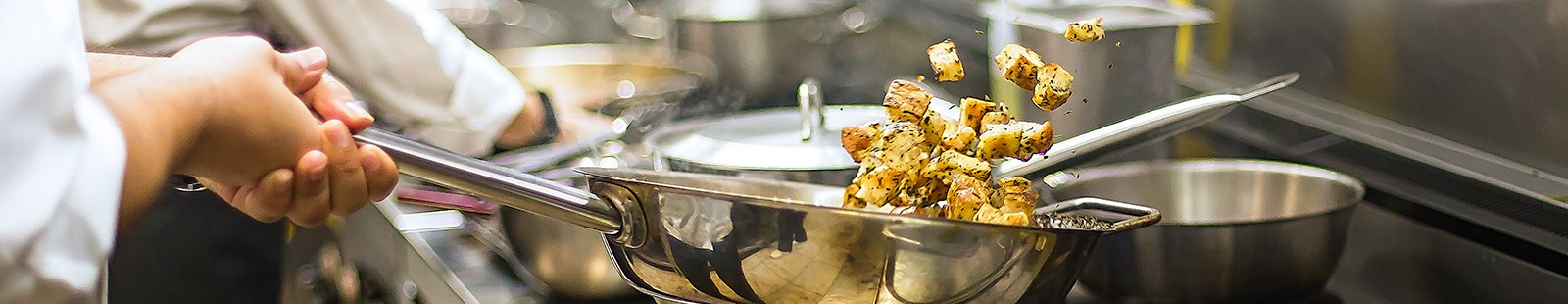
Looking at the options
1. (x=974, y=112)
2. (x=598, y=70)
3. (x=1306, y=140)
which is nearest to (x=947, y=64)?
(x=974, y=112)

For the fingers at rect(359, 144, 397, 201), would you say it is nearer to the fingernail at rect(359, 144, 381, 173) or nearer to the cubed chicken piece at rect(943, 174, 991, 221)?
the fingernail at rect(359, 144, 381, 173)

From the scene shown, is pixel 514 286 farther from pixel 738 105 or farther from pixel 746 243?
pixel 738 105

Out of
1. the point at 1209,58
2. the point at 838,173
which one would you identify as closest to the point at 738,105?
the point at 1209,58

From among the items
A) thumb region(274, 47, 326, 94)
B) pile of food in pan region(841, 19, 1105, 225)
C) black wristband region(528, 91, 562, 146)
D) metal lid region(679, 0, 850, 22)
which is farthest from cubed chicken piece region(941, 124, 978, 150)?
metal lid region(679, 0, 850, 22)

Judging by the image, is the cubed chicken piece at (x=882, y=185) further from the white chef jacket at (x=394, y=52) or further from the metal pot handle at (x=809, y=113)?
the white chef jacket at (x=394, y=52)

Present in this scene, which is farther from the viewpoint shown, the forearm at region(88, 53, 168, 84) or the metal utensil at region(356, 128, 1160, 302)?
the forearm at region(88, 53, 168, 84)

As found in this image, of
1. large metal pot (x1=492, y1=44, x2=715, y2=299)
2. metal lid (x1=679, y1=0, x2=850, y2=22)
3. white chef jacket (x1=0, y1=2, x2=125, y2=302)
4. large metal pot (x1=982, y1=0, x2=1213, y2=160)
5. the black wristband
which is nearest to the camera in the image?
white chef jacket (x1=0, y1=2, x2=125, y2=302)

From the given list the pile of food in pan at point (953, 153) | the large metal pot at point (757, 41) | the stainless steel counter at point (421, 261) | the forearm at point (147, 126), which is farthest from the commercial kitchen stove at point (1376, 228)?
the large metal pot at point (757, 41)
